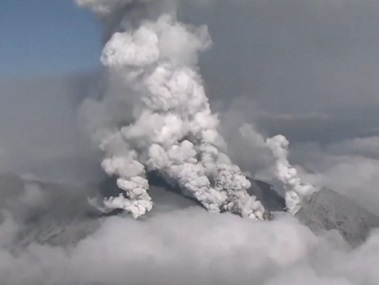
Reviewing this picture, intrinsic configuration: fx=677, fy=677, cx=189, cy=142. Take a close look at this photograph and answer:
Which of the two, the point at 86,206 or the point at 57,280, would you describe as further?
the point at 57,280

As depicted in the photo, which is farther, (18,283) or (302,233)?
(18,283)

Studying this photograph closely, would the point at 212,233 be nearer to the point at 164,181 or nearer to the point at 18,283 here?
the point at 164,181

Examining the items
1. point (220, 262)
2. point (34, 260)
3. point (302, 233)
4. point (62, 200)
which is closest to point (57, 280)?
point (34, 260)

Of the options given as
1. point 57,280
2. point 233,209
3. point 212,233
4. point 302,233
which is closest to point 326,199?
point 302,233

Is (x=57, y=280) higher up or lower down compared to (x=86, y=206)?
lower down

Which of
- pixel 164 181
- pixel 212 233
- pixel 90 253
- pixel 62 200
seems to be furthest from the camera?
pixel 62 200

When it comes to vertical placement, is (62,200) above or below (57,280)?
above

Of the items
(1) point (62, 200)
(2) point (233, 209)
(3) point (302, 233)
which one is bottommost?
(2) point (233, 209)

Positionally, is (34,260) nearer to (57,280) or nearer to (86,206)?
(57,280)

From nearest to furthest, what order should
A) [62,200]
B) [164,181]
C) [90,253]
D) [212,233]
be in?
1. [164,181]
2. [212,233]
3. [90,253]
4. [62,200]
